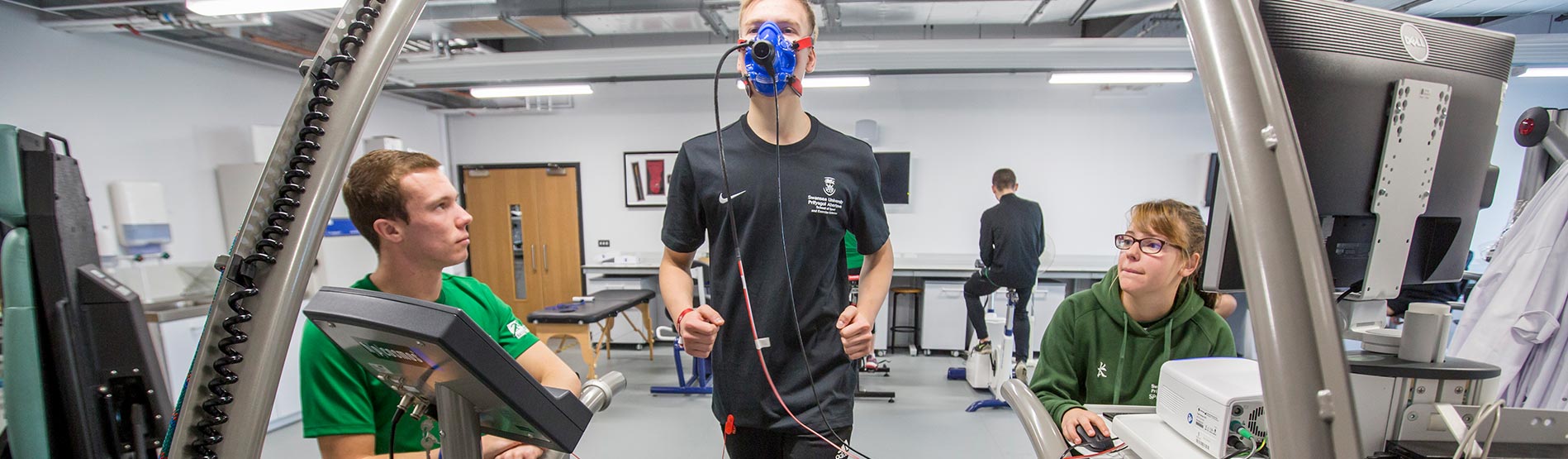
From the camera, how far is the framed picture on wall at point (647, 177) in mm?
5500

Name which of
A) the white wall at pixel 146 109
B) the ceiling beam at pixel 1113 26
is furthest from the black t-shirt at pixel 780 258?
the ceiling beam at pixel 1113 26

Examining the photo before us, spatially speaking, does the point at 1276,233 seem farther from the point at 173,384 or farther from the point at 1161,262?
the point at 173,384

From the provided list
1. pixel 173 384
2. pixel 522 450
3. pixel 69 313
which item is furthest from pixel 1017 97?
pixel 173 384

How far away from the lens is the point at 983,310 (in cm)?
421

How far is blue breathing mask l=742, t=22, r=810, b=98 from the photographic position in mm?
890

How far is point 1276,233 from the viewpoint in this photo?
41cm

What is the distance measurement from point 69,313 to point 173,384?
2.99 m

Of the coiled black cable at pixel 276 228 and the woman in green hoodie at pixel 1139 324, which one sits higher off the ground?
the coiled black cable at pixel 276 228

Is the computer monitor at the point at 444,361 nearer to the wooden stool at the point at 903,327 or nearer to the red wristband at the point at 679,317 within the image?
the red wristband at the point at 679,317

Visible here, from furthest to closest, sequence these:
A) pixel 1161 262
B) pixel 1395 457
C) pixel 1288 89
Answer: pixel 1161 262 → pixel 1395 457 → pixel 1288 89

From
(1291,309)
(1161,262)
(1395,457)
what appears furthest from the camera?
(1161,262)

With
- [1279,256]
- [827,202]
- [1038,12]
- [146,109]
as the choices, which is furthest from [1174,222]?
[146,109]

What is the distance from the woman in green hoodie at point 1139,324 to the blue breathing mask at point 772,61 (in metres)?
0.99

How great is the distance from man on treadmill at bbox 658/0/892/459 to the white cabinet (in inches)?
153
